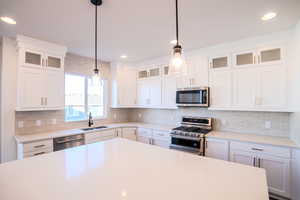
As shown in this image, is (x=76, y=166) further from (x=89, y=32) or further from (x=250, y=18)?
(x=250, y=18)

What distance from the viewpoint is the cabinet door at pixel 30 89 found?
2.65 meters

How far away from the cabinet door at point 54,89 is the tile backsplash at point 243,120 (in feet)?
8.20

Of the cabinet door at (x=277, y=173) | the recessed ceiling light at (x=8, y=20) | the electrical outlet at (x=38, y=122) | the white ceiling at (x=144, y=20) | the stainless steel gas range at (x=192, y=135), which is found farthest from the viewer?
the electrical outlet at (x=38, y=122)

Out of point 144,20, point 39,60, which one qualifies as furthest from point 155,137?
point 39,60

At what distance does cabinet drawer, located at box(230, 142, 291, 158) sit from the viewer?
7.45ft

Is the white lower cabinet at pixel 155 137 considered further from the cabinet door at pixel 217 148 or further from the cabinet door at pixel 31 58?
the cabinet door at pixel 31 58

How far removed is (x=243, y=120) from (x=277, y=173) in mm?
1010

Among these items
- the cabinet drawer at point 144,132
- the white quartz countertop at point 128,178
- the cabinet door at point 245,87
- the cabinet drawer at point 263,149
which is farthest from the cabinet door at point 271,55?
the cabinet drawer at point 144,132

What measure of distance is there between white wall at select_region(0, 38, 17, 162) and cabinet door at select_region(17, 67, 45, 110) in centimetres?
Result: 21

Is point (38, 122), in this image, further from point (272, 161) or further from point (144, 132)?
point (272, 161)

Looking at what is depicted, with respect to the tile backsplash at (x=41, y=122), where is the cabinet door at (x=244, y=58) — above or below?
above

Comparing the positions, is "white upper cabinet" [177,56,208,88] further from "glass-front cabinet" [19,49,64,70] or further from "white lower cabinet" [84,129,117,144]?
"glass-front cabinet" [19,49,64,70]

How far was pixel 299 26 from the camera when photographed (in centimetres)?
211

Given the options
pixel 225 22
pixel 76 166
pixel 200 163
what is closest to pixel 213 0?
pixel 225 22
